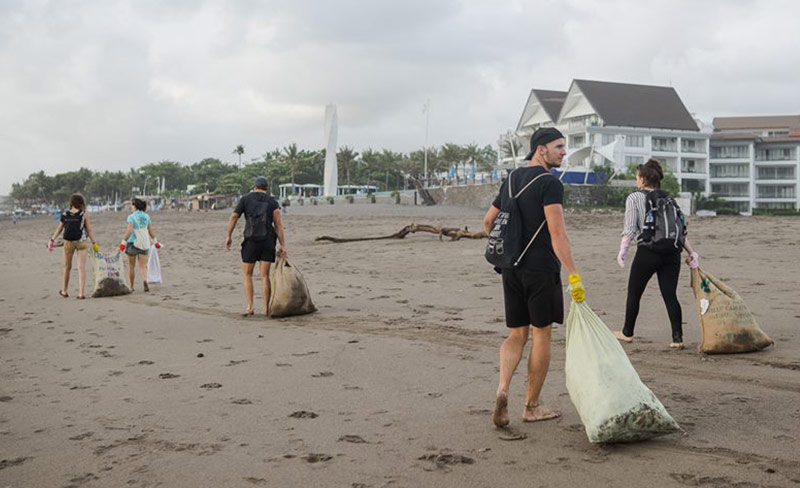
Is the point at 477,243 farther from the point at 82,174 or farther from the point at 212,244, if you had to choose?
the point at 82,174

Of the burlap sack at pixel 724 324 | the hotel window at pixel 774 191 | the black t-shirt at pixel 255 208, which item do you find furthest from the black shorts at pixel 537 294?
the hotel window at pixel 774 191

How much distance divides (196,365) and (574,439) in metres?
3.42

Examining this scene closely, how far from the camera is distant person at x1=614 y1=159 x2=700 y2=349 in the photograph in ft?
20.7

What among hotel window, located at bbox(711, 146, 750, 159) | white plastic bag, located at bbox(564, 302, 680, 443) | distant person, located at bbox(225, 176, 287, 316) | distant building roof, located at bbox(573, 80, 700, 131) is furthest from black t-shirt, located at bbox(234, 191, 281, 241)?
hotel window, located at bbox(711, 146, 750, 159)

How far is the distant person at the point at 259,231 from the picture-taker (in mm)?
8711

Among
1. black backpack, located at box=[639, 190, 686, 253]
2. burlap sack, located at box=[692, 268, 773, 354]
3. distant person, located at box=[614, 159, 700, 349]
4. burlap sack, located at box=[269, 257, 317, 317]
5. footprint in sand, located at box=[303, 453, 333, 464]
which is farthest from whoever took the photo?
burlap sack, located at box=[269, 257, 317, 317]

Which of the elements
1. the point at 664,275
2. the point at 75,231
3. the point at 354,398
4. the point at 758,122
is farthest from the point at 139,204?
the point at 758,122

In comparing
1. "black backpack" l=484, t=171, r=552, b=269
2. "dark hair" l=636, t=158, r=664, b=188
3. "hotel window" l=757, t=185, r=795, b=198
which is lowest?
"black backpack" l=484, t=171, r=552, b=269

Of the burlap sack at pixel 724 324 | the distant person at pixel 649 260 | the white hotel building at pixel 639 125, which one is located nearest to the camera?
the burlap sack at pixel 724 324

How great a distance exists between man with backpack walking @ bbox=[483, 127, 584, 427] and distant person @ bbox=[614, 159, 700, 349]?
229 centimetres

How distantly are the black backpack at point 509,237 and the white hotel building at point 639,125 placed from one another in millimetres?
61697

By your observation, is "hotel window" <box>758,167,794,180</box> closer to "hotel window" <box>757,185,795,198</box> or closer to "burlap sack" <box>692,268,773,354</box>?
"hotel window" <box>757,185,795,198</box>

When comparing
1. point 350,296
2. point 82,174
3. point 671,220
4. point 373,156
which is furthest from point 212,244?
point 82,174

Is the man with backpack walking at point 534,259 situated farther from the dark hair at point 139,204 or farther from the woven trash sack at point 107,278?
the woven trash sack at point 107,278
